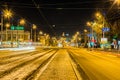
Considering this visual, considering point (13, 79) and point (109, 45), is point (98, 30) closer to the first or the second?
point (109, 45)

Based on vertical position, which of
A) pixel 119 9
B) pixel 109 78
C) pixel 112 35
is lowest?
pixel 109 78

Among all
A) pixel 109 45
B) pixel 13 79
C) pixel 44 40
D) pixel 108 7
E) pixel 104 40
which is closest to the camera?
pixel 13 79

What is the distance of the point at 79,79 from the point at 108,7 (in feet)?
222

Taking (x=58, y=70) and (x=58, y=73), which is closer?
(x=58, y=73)

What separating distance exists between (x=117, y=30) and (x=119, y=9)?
260 inches

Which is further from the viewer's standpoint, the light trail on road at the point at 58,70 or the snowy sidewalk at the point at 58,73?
the light trail on road at the point at 58,70

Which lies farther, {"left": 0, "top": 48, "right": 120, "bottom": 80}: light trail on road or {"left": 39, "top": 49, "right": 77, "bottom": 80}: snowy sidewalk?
{"left": 0, "top": 48, "right": 120, "bottom": 80}: light trail on road

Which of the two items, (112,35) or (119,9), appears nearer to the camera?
(119,9)

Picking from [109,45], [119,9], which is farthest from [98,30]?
[119,9]

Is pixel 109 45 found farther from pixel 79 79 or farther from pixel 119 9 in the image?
pixel 79 79

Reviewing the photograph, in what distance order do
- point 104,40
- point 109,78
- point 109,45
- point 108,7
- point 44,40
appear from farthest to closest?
point 44,40
point 109,45
point 108,7
point 104,40
point 109,78

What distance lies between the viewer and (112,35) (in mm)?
83562

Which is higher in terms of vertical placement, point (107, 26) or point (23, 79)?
point (107, 26)

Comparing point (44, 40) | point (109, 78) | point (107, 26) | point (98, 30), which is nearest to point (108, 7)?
point (107, 26)
